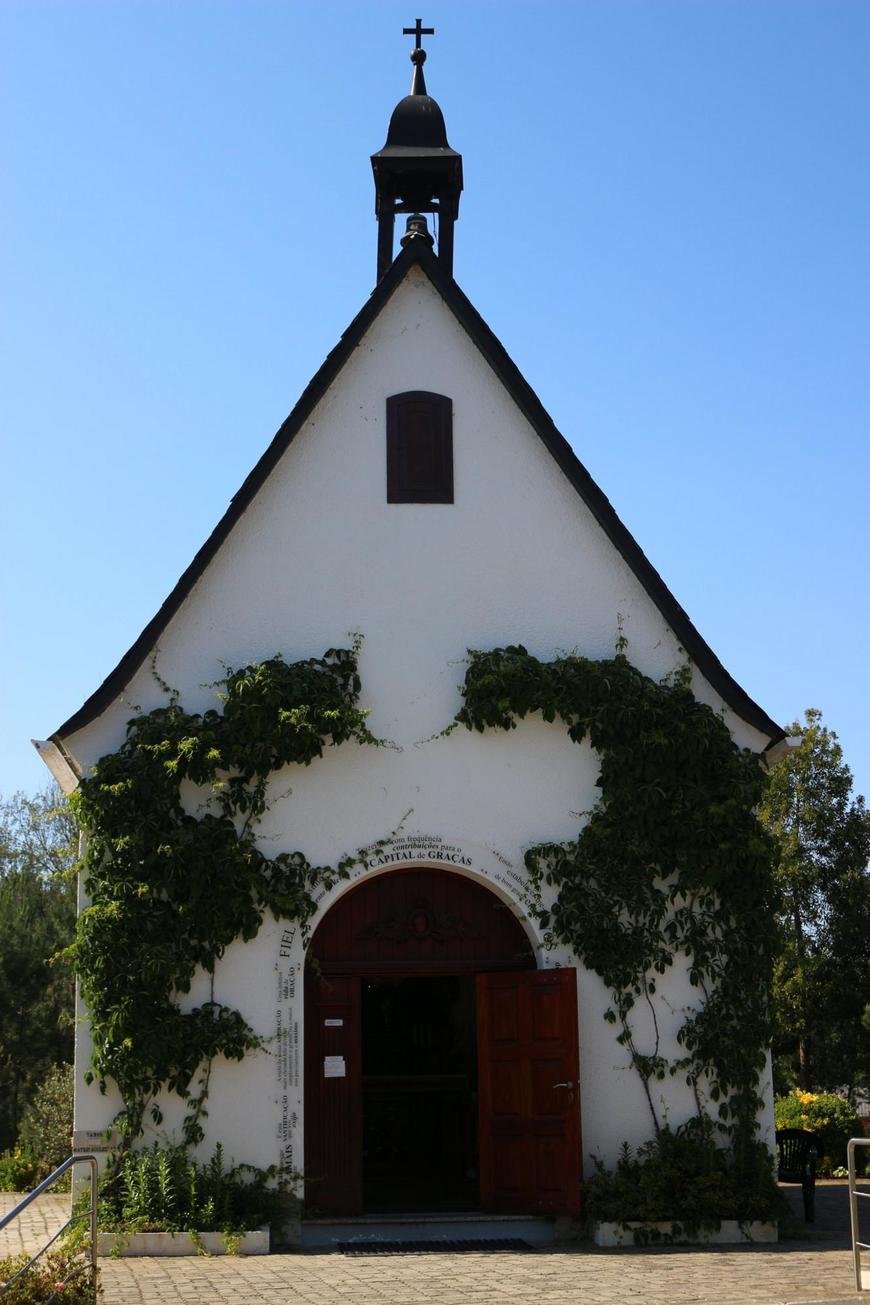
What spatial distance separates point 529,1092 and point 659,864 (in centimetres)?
264

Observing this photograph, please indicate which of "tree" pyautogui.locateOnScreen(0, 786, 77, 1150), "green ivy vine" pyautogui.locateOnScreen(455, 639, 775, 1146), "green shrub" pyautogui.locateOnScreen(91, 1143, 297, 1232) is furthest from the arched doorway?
"tree" pyautogui.locateOnScreen(0, 786, 77, 1150)

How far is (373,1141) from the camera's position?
62.8ft

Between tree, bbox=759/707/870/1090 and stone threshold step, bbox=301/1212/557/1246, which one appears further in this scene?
tree, bbox=759/707/870/1090

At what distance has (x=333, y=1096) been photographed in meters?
14.8

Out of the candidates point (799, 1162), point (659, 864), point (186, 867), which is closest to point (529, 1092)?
point (659, 864)

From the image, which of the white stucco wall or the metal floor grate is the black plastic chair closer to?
the white stucco wall

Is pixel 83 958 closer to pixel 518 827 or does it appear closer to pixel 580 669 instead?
pixel 518 827

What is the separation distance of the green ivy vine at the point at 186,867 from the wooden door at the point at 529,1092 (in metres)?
2.21

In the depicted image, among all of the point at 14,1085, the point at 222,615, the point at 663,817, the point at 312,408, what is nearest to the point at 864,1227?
the point at 663,817

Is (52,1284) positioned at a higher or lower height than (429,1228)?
higher

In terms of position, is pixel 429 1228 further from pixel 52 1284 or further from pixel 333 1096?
pixel 52 1284

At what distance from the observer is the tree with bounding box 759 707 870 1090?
29.4m

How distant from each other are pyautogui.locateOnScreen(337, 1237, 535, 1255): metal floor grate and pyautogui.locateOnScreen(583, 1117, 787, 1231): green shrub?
86cm

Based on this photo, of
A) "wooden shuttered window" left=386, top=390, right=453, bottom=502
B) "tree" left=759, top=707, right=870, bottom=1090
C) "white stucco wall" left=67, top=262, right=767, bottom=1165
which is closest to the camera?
"white stucco wall" left=67, top=262, right=767, bottom=1165
